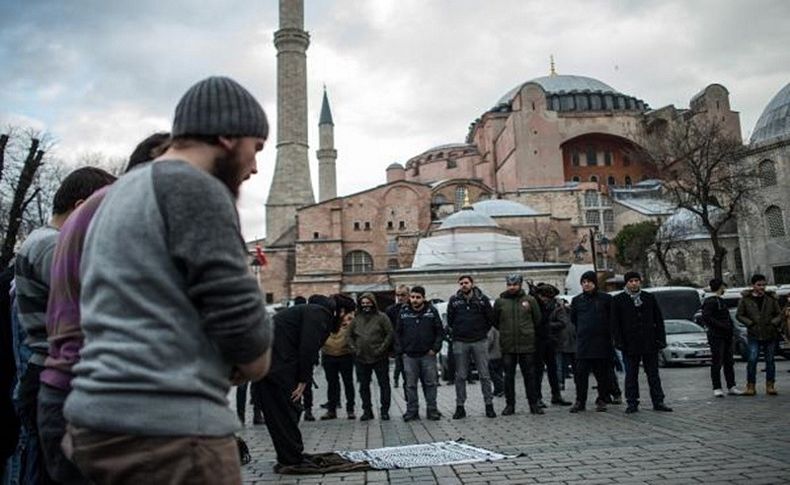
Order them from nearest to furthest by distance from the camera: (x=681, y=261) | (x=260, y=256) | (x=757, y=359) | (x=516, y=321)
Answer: (x=516, y=321)
(x=757, y=359)
(x=260, y=256)
(x=681, y=261)

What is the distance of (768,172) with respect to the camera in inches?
1624

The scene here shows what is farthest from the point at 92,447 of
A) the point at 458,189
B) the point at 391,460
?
the point at 458,189

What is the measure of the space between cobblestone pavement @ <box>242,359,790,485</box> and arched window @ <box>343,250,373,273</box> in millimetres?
42633

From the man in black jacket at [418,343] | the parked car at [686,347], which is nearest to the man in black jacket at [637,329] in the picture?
the man in black jacket at [418,343]

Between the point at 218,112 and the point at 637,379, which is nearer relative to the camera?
the point at 218,112

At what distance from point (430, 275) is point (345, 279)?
16.5 metres

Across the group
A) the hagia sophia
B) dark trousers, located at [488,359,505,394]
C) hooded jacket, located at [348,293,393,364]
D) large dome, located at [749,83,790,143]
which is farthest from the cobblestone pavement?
large dome, located at [749,83,790,143]

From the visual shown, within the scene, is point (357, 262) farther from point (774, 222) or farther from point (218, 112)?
point (218, 112)

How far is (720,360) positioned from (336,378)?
5.74m

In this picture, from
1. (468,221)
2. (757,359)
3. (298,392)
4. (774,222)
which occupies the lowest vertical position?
(757,359)

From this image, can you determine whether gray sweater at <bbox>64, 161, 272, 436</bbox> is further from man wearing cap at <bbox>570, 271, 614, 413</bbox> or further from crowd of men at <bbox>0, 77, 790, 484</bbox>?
man wearing cap at <bbox>570, 271, 614, 413</bbox>

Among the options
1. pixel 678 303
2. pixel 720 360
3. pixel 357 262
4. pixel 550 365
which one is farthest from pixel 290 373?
pixel 357 262

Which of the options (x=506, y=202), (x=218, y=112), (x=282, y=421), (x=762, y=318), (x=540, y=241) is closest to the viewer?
(x=218, y=112)

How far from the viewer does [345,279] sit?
169 feet
